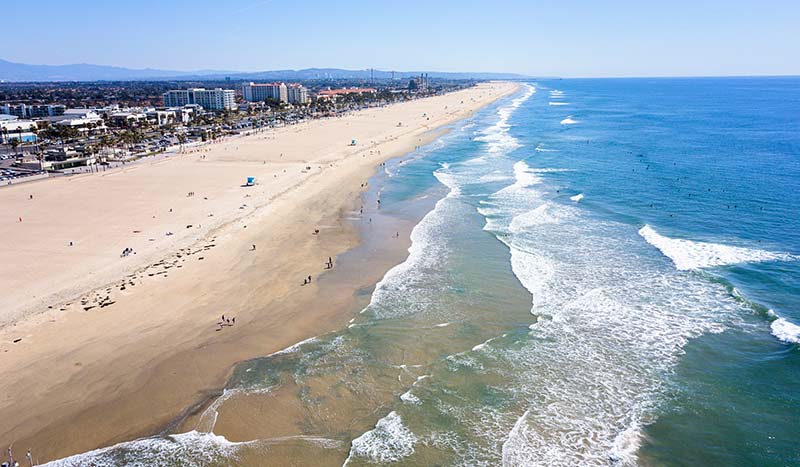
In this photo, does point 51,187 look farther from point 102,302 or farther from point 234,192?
point 102,302

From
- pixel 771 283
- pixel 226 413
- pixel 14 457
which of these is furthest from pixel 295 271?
pixel 771 283

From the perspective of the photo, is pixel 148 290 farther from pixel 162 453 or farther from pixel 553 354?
pixel 553 354

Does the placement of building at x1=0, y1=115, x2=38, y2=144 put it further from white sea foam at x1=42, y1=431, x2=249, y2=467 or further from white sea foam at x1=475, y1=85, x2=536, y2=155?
white sea foam at x1=42, y1=431, x2=249, y2=467

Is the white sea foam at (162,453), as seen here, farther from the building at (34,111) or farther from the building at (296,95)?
the building at (296,95)

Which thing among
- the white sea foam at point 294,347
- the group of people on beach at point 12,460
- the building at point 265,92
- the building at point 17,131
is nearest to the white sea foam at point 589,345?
the white sea foam at point 294,347

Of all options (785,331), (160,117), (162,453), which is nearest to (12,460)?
(162,453)

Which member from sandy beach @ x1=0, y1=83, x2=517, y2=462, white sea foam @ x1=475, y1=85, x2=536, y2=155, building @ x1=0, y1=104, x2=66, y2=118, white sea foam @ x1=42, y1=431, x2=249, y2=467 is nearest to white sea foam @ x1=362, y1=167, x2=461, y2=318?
sandy beach @ x1=0, y1=83, x2=517, y2=462

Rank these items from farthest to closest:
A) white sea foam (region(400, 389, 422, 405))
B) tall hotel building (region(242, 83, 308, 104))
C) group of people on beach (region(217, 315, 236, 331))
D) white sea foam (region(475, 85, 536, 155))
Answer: tall hotel building (region(242, 83, 308, 104)) < white sea foam (region(475, 85, 536, 155)) < group of people on beach (region(217, 315, 236, 331)) < white sea foam (region(400, 389, 422, 405))
